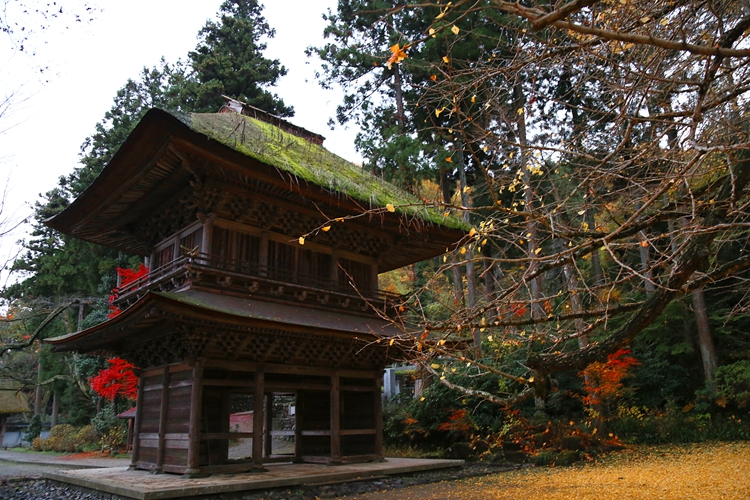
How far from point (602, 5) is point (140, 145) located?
7.19 meters

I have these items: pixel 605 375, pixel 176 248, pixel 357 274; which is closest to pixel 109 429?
pixel 176 248

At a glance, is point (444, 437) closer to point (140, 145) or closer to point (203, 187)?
point (203, 187)

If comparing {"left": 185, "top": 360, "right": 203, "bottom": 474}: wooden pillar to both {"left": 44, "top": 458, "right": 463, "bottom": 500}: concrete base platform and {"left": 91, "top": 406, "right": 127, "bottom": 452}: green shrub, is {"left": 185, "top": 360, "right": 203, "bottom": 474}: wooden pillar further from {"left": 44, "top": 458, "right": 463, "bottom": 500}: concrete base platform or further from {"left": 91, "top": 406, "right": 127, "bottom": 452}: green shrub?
{"left": 91, "top": 406, "right": 127, "bottom": 452}: green shrub

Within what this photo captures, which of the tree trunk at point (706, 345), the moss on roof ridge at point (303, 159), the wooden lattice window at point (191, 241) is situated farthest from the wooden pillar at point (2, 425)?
the tree trunk at point (706, 345)

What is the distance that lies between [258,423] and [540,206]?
730cm

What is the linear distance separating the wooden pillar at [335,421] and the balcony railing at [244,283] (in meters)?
1.64

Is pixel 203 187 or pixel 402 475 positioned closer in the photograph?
pixel 203 187

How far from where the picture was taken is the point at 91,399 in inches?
997

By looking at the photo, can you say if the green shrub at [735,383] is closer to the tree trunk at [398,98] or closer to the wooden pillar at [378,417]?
the wooden pillar at [378,417]

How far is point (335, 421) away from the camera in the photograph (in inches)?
428

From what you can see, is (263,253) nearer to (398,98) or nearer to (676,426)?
(676,426)

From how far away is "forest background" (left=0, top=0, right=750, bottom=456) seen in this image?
153 inches

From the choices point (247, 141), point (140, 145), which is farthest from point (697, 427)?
point (140, 145)

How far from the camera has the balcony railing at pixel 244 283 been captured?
30.1 ft
